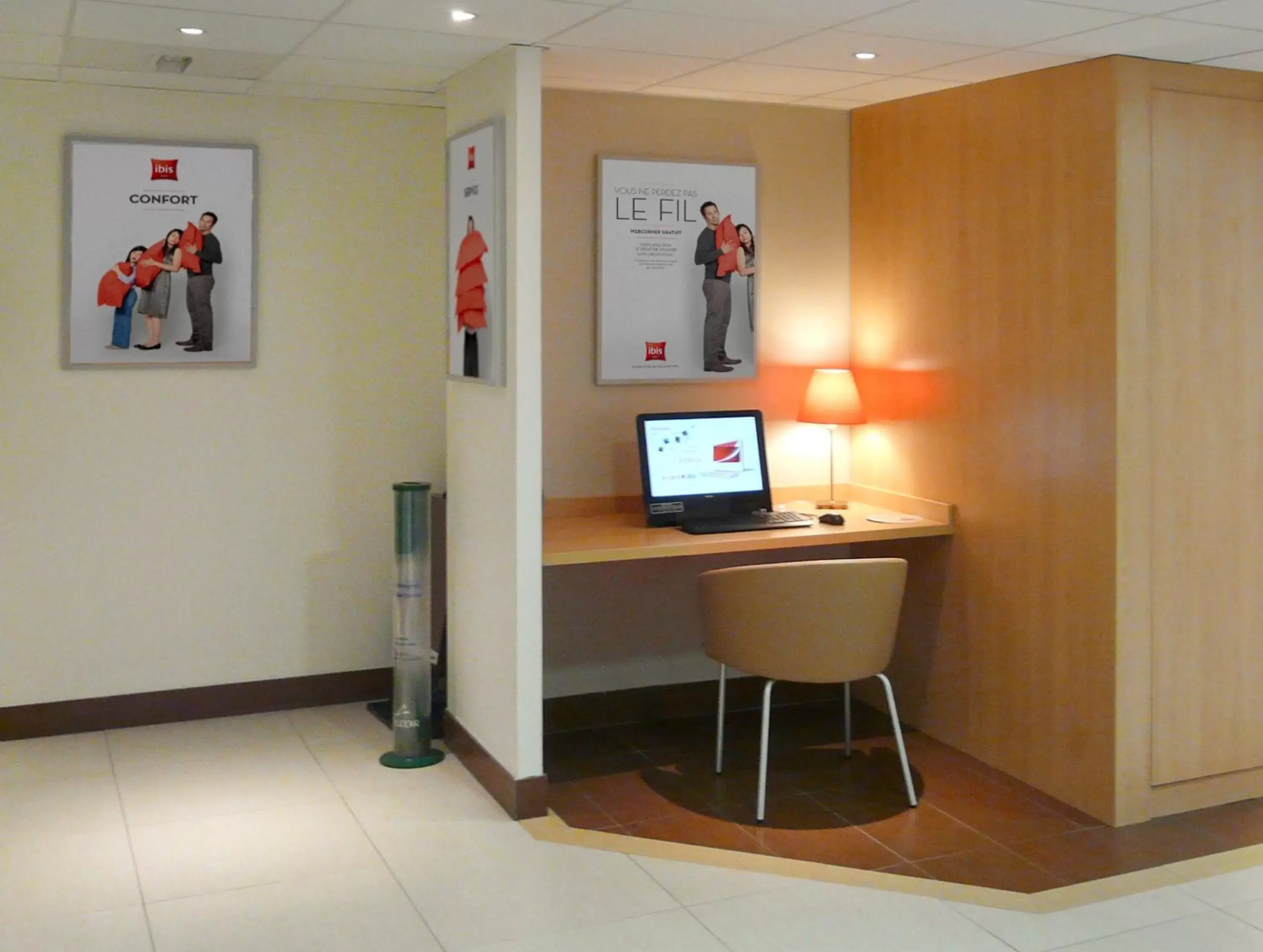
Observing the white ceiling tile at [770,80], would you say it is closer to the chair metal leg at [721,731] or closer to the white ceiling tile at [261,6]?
the white ceiling tile at [261,6]

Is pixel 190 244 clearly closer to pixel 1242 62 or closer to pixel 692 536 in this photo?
pixel 692 536

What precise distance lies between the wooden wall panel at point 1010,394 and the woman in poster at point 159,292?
263cm

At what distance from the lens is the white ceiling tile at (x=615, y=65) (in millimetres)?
4184

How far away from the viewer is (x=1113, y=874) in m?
3.79

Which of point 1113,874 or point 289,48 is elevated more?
point 289,48

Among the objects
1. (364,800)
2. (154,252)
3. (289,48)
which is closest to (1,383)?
(154,252)

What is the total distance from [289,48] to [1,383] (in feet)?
5.57

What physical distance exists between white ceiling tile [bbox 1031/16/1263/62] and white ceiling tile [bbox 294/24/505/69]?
65.9 inches

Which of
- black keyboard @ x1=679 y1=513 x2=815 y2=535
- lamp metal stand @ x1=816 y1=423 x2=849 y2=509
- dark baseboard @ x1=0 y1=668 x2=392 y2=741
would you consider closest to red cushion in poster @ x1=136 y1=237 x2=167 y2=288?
dark baseboard @ x1=0 y1=668 x2=392 y2=741

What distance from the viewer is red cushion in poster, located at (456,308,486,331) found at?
14.1 ft

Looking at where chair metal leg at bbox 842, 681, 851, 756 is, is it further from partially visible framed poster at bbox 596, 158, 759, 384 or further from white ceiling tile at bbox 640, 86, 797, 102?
white ceiling tile at bbox 640, 86, 797, 102

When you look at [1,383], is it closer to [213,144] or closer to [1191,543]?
[213,144]

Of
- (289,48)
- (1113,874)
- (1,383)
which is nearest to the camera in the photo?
(1113,874)

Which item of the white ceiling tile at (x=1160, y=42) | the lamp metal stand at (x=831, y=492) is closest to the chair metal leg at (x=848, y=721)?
the lamp metal stand at (x=831, y=492)
